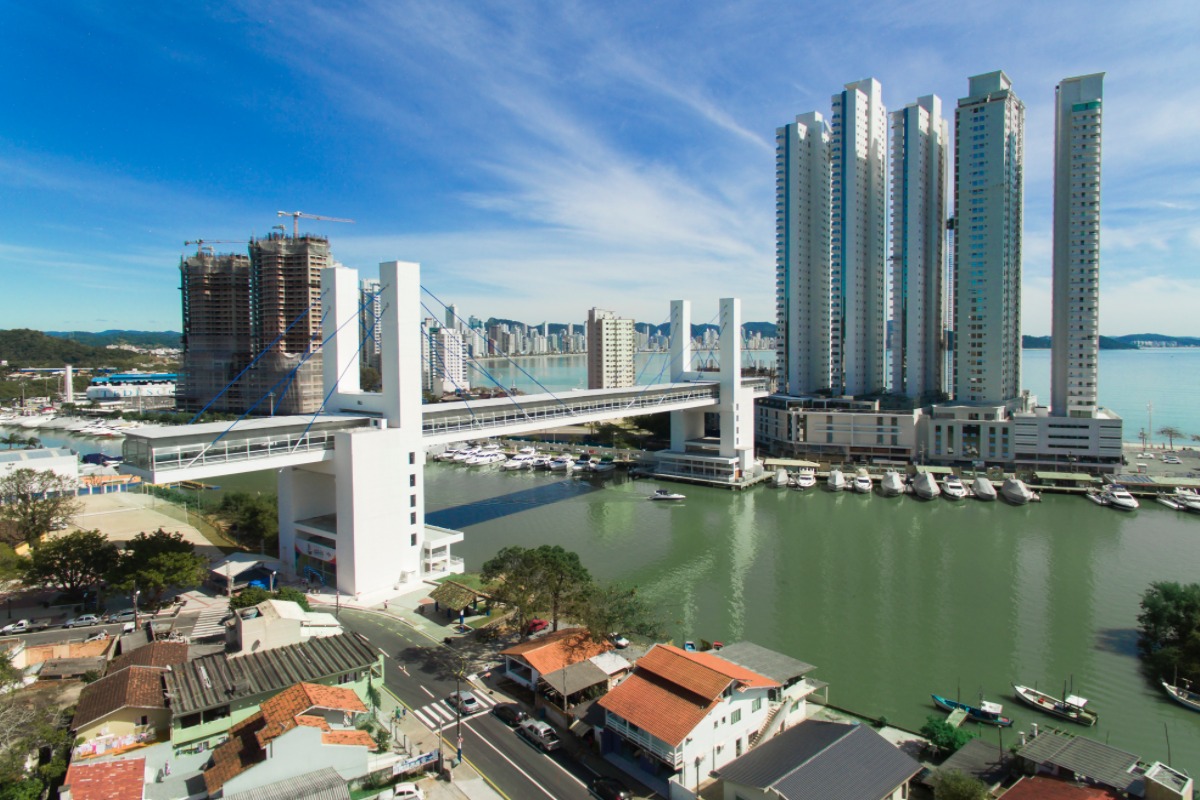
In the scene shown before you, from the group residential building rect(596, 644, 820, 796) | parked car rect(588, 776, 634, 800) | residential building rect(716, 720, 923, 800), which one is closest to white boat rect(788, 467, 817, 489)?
residential building rect(596, 644, 820, 796)

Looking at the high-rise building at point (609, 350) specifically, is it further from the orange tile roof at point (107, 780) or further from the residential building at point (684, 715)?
the orange tile roof at point (107, 780)

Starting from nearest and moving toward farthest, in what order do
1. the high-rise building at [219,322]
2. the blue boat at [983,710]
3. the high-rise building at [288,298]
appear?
the blue boat at [983,710] → the high-rise building at [288,298] → the high-rise building at [219,322]

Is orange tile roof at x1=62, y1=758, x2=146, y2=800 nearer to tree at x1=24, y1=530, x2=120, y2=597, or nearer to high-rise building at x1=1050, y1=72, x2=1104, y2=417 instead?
tree at x1=24, y1=530, x2=120, y2=597

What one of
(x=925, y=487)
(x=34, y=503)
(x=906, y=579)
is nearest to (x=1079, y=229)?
(x=925, y=487)

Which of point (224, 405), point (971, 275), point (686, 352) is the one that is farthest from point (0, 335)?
point (971, 275)

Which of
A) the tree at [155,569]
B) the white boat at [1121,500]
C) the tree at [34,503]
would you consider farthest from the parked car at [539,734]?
the white boat at [1121,500]

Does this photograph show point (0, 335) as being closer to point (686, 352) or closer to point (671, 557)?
point (686, 352)
